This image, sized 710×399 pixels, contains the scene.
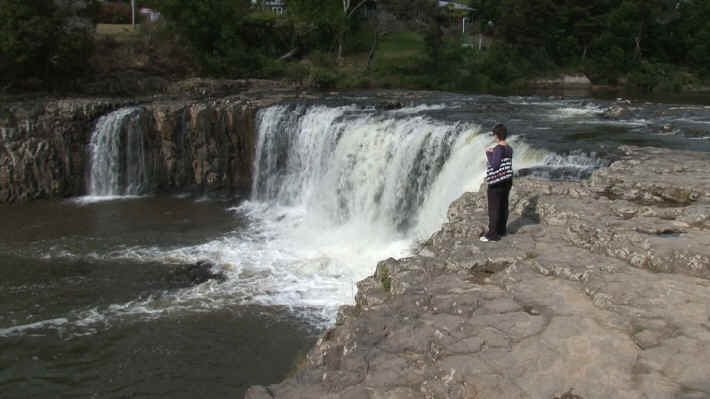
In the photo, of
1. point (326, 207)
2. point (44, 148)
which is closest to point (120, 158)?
point (44, 148)

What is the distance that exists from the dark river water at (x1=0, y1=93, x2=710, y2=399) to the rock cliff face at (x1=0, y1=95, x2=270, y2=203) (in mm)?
825

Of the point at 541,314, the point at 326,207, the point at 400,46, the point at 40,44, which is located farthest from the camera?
the point at 400,46

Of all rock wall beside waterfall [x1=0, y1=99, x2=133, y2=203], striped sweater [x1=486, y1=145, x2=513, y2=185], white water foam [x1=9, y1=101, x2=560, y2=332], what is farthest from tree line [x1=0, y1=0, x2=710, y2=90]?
striped sweater [x1=486, y1=145, x2=513, y2=185]

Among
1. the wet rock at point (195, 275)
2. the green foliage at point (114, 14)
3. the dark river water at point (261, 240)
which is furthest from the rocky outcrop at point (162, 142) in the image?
the green foliage at point (114, 14)

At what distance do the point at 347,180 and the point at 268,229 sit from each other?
8.31 ft

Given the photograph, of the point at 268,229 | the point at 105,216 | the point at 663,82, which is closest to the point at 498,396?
the point at 268,229

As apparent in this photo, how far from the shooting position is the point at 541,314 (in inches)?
231

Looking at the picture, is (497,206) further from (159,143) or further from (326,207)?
(159,143)

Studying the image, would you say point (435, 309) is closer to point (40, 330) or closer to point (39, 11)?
point (40, 330)

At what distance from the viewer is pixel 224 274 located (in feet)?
40.6

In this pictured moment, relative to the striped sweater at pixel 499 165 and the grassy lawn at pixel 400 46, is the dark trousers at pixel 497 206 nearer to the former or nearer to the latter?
the striped sweater at pixel 499 165

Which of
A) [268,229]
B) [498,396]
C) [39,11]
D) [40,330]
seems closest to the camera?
[498,396]

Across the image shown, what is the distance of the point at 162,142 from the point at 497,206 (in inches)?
592

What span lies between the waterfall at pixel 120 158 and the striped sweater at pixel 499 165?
1486cm
